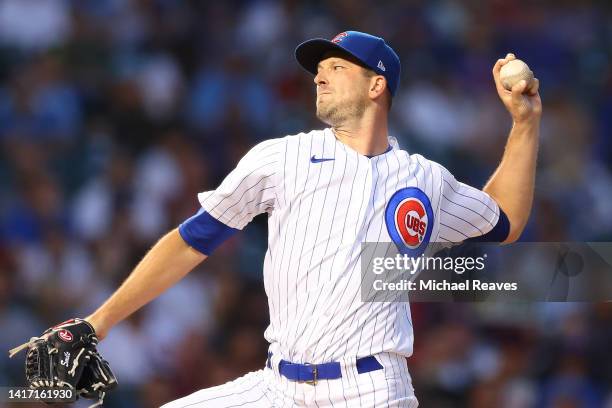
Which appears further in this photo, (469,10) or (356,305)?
(469,10)

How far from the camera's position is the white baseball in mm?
3576

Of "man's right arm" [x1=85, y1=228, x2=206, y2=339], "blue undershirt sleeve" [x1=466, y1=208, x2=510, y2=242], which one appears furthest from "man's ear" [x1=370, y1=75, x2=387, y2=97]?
"man's right arm" [x1=85, y1=228, x2=206, y2=339]

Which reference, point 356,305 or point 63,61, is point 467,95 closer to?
point 63,61

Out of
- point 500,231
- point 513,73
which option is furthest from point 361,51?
Answer: point 500,231

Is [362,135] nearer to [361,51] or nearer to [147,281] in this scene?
[361,51]

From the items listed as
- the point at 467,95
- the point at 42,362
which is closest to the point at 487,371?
the point at 467,95

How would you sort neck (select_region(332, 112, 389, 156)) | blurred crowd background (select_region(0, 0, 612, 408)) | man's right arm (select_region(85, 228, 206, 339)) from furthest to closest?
blurred crowd background (select_region(0, 0, 612, 408)), neck (select_region(332, 112, 389, 156)), man's right arm (select_region(85, 228, 206, 339))

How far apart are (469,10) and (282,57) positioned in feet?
4.76

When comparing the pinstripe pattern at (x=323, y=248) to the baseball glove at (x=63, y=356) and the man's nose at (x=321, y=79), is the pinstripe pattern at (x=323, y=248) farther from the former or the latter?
the baseball glove at (x=63, y=356)

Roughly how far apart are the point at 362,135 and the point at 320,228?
398mm

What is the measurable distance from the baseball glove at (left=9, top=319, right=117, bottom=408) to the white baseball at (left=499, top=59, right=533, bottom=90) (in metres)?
1.62

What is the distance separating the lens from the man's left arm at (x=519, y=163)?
3.60 meters

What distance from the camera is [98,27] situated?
23.7 ft

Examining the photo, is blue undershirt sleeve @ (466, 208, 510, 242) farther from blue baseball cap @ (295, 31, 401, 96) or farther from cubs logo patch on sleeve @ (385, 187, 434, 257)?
blue baseball cap @ (295, 31, 401, 96)
